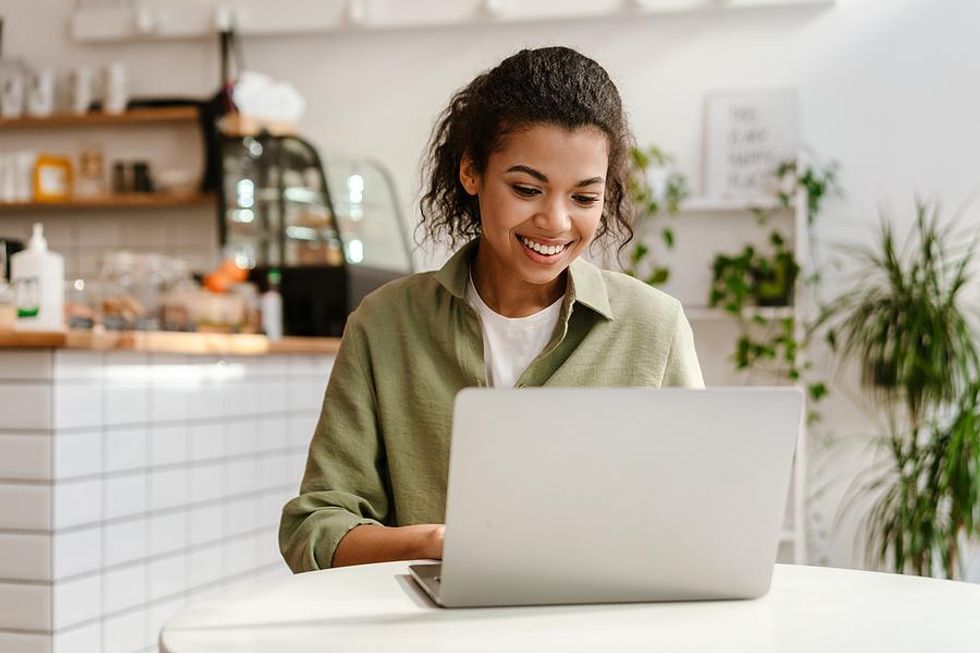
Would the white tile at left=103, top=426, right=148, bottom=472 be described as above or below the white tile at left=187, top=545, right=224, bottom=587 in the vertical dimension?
above

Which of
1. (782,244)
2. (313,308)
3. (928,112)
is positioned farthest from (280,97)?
(928,112)

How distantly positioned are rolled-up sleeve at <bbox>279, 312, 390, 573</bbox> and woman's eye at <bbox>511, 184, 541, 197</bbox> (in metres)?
0.32

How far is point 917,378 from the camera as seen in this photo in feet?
13.8

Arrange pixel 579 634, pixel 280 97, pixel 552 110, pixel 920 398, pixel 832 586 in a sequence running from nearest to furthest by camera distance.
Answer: pixel 579 634 < pixel 832 586 < pixel 552 110 < pixel 920 398 < pixel 280 97

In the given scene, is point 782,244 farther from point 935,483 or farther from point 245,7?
point 245,7

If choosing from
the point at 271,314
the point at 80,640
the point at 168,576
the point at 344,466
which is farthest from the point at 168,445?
the point at 344,466

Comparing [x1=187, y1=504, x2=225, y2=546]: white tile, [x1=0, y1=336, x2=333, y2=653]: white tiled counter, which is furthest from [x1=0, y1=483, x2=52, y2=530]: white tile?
[x1=187, y1=504, x2=225, y2=546]: white tile

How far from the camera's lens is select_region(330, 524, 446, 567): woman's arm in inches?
59.1

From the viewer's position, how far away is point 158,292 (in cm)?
395

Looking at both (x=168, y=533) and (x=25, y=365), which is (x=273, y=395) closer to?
(x=168, y=533)

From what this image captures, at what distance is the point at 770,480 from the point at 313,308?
11.6 ft

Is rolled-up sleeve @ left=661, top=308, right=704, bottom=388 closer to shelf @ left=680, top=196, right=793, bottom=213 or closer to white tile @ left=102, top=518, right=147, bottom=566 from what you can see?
white tile @ left=102, top=518, right=147, bottom=566

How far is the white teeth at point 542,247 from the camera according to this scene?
1652 mm

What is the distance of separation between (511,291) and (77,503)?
1588 millimetres
